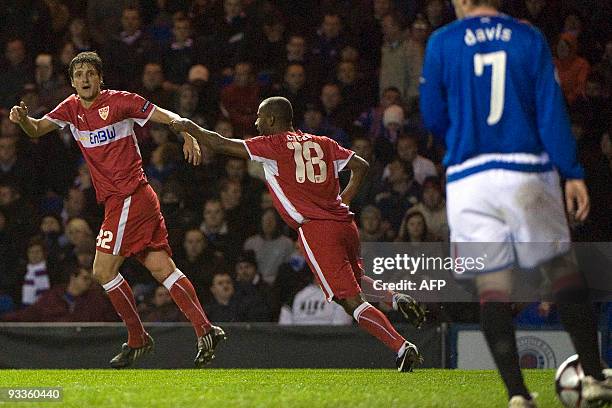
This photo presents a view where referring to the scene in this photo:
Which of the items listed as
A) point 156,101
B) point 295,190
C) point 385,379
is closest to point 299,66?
point 156,101

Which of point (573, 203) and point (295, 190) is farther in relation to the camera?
point (295, 190)

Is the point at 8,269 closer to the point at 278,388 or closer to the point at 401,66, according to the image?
the point at 401,66

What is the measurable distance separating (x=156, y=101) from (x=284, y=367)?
3918 millimetres

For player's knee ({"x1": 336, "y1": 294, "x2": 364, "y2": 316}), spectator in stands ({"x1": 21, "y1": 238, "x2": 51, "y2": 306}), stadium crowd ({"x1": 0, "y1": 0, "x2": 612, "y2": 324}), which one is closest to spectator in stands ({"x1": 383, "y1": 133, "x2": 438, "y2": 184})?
stadium crowd ({"x1": 0, "y1": 0, "x2": 612, "y2": 324})

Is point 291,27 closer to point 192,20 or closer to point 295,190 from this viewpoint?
point 192,20

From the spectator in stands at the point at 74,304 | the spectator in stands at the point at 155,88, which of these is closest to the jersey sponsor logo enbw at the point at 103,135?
the spectator in stands at the point at 74,304

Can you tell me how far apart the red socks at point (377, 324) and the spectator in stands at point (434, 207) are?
11.8 ft

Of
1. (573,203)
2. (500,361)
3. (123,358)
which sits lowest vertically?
(123,358)

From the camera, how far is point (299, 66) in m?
12.9

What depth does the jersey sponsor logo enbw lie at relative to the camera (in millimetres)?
7949

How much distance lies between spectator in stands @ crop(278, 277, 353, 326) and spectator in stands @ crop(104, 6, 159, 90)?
11.8ft

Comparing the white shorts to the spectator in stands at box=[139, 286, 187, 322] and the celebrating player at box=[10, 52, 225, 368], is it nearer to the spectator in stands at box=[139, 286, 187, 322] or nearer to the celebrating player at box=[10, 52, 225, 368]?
the celebrating player at box=[10, 52, 225, 368]

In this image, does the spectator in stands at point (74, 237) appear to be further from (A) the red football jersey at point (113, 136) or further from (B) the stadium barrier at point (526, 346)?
(B) the stadium barrier at point (526, 346)

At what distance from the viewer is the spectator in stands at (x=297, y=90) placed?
12867 mm
